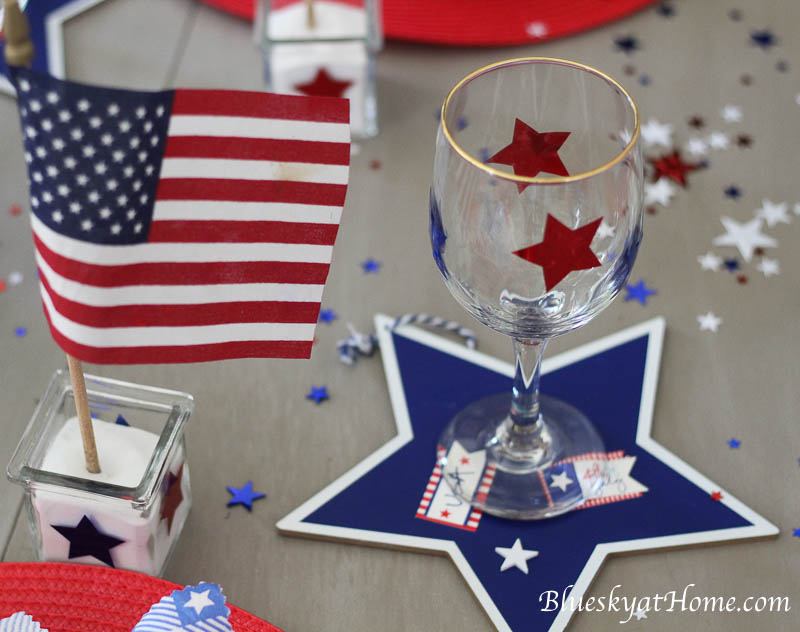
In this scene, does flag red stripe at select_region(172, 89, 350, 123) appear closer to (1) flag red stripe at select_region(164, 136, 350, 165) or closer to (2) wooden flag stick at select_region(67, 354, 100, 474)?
(1) flag red stripe at select_region(164, 136, 350, 165)

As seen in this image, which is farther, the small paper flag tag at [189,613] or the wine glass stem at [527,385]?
the wine glass stem at [527,385]

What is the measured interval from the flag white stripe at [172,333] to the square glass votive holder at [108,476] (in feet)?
0.39

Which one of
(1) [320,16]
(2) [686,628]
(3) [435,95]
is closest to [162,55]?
(1) [320,16]

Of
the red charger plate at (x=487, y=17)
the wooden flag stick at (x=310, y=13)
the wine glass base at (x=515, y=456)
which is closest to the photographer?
the wine glass base at (x=515, y=456)

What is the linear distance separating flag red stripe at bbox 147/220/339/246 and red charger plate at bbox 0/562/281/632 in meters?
0.25

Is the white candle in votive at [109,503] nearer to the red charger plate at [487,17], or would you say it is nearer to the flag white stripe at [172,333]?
the flag white stripe at [172,333]

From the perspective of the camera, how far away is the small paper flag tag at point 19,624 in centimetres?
65

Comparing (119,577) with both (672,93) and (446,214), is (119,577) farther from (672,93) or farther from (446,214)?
(672,93)

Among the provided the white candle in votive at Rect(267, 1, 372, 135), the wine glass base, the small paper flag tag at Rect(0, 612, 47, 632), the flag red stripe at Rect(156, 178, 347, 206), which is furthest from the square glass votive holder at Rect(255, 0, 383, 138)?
the small paper flag tag at Rect(0, 612, 47, 632)

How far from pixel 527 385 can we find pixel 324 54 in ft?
1.43

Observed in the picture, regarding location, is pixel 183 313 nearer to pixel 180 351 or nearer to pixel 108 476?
pixel 180 351

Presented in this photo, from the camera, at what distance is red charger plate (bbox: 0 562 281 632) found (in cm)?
68

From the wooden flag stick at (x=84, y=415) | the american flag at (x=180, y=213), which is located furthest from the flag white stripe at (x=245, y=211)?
the wooden flag stick at (x=84, y=415)

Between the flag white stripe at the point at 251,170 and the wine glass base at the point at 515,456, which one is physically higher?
the flag white stripe at the point at 251,170
